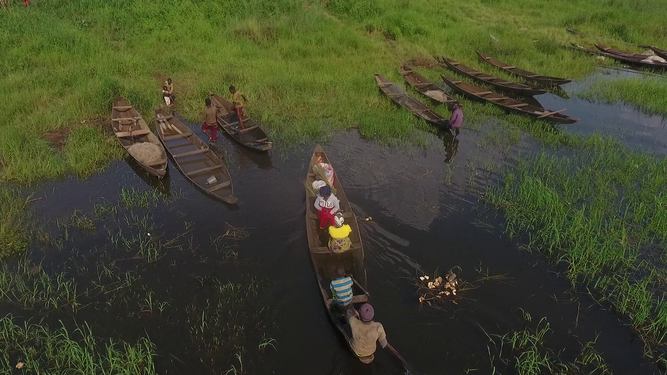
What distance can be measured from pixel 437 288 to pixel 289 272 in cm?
284

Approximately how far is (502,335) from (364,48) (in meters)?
16.6

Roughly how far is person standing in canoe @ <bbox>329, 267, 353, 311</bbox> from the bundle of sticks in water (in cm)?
160

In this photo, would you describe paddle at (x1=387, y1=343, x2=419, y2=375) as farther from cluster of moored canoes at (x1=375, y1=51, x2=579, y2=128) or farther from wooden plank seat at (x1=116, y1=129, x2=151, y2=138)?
wooden plank seat at (x1=116, y1=129, x2=151, y2=138)

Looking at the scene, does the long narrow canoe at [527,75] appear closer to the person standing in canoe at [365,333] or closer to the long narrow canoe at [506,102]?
the long narrow canoe at [506,102]

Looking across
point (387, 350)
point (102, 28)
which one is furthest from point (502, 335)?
point (102, 28)

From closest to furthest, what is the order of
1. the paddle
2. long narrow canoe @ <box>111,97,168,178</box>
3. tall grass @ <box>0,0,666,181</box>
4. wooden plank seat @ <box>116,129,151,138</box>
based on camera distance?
the paddle, long narrow canoe @ <box>111,97,168,178</box>, wooden plank seat @ <box>116,129,151,138</box>, tall grass @ <box>0,0,666,181</box>

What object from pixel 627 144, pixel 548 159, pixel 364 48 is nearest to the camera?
pixel 548 159

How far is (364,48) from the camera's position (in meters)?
20.3

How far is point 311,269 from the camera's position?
26.1 feet

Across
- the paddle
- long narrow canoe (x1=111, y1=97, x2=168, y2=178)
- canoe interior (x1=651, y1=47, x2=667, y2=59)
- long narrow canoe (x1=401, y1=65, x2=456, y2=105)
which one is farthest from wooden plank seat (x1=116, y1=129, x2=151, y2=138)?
canoe interior (x1=651, y1=47, x2=667, y2=59)

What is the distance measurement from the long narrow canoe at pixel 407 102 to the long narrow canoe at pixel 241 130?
560 centimetres

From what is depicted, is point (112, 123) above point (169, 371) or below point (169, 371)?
above

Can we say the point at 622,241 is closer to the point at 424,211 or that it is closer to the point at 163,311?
the point at 424,211

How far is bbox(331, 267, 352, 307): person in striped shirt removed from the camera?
6383 millimetres
